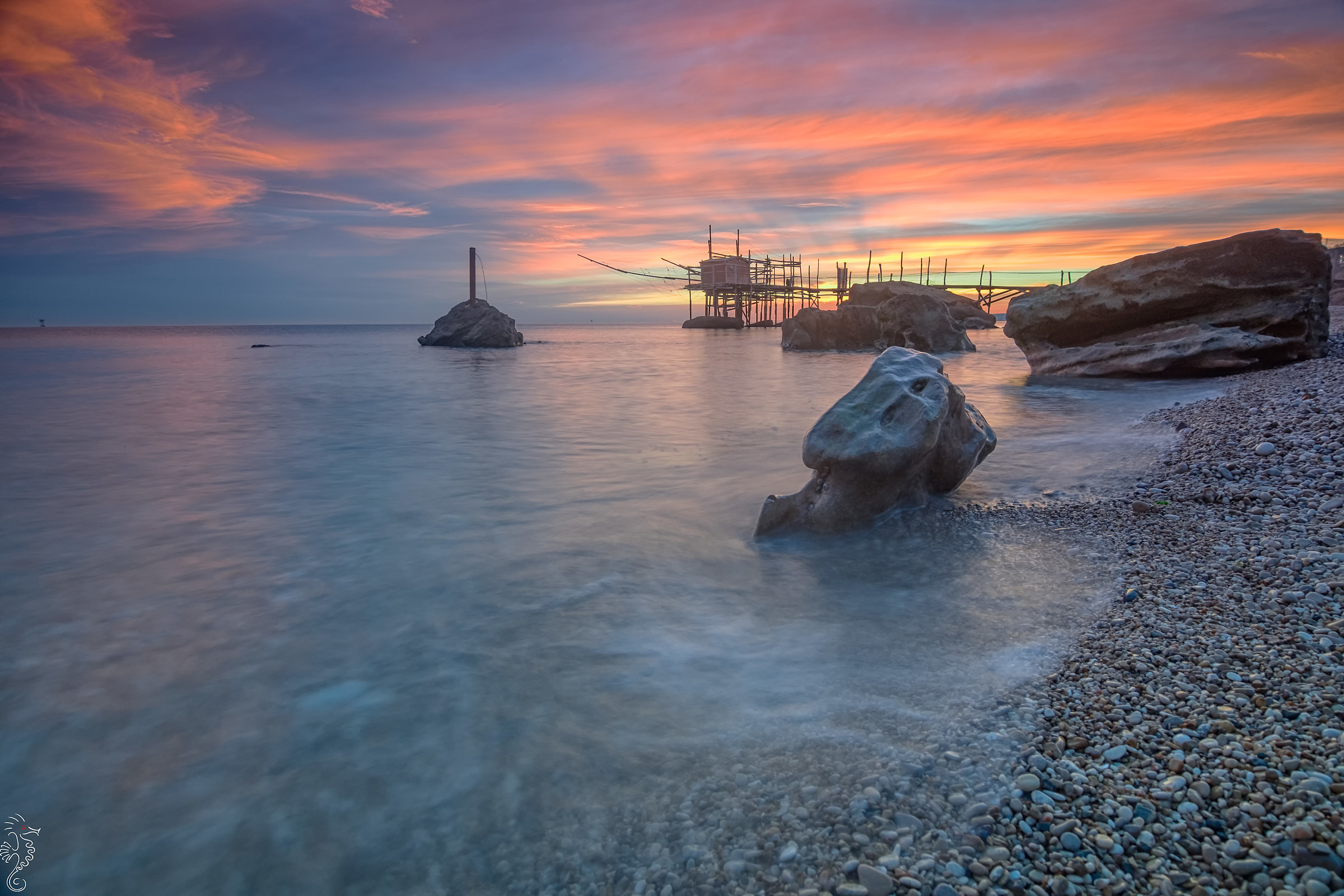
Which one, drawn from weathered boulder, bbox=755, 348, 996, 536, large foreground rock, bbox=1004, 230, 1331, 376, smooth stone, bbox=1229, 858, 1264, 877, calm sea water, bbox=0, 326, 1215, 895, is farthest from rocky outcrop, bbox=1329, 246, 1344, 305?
smooth stone, bbox=1229, 858, 1264, 877

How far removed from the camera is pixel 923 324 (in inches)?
1021

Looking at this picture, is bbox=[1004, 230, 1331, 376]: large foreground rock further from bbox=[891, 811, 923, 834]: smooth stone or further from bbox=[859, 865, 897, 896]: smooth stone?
bbox=[859, 865, 897, 896]: smooth stone

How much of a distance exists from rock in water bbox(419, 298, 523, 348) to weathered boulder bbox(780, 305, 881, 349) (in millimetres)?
15395

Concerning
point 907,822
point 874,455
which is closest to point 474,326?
point 874,455

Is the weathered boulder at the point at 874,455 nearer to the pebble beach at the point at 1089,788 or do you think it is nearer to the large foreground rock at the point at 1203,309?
the pebble beach at the point at 1089,788

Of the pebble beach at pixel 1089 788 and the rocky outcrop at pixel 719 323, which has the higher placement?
the rocky outcrop at pixel 719 323

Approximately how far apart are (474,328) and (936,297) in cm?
2369

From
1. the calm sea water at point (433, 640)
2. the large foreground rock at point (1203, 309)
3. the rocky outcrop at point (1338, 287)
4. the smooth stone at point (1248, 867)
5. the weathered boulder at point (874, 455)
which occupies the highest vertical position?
the rocky outcrop at point (1338, 287)

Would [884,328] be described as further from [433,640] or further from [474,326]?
[433,640]

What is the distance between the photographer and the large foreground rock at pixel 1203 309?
11.3 m

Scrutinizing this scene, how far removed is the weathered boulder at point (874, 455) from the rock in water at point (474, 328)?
33.4 metres

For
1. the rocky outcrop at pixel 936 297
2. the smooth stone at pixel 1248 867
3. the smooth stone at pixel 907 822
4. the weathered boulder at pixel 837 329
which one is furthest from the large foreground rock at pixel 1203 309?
the rocky outcrop at pixel 936 297

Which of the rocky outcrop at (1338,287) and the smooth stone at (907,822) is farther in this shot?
the rocky outcrop at (1338,287)

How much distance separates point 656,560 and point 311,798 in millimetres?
2642
